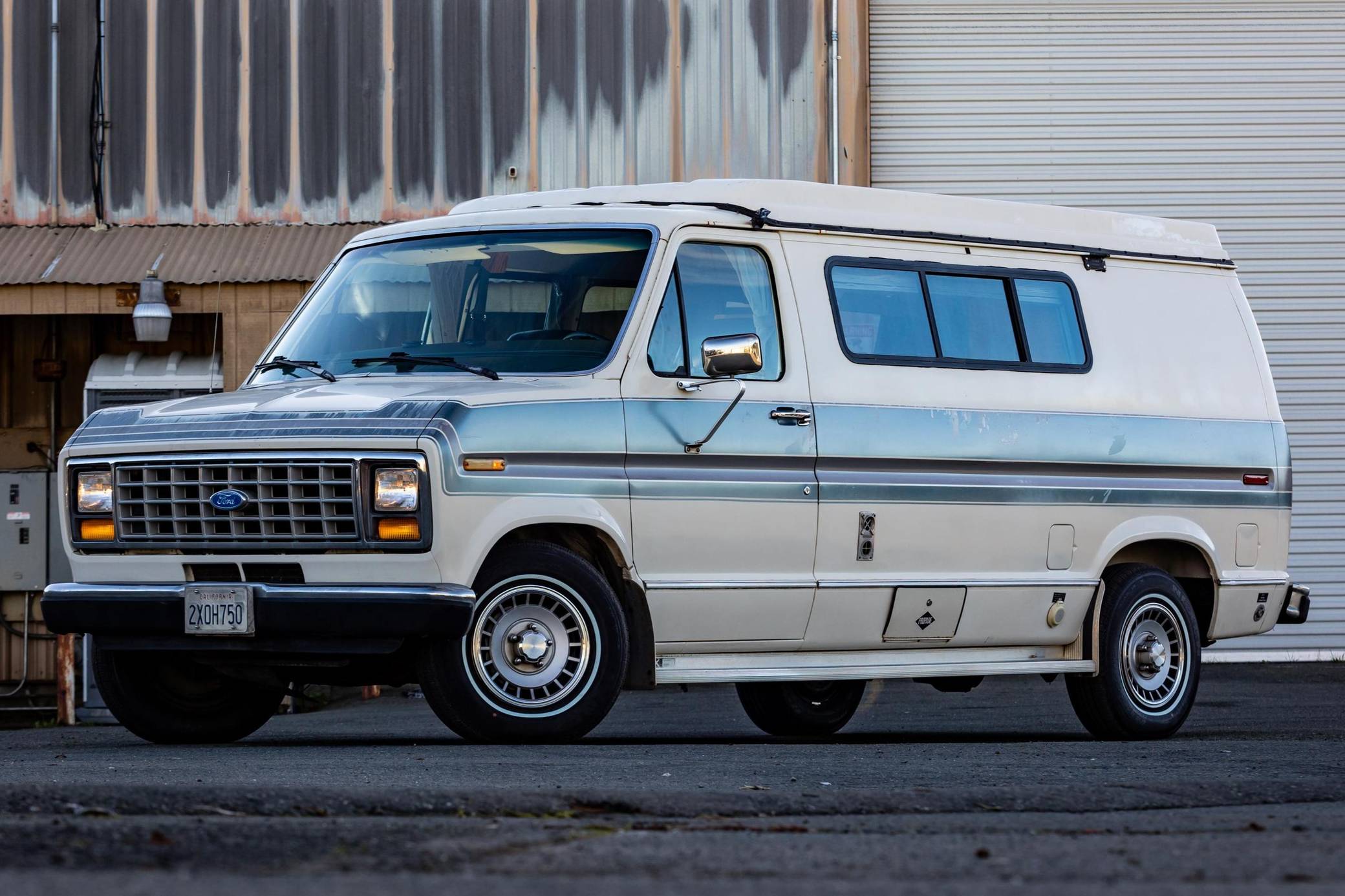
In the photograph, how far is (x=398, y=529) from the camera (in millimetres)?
7660

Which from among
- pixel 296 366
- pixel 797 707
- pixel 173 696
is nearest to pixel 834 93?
pixel 797 707

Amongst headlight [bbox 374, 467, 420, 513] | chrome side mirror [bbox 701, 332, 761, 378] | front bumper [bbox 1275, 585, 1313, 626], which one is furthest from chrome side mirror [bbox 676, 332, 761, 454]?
front bumper [bbox 1275, 585, 1313, 626]

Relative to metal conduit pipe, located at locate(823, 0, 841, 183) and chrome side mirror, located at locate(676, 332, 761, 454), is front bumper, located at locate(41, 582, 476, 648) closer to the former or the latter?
chrome side mirror, located at locate(676, 332, 761, 454)

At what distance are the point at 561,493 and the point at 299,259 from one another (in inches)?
380

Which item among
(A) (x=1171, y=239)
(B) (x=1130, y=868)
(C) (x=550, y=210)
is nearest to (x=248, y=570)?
(C) (x=550, y=210)

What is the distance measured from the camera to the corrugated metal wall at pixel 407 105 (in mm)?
17656

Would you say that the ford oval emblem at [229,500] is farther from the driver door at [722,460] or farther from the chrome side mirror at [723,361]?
the chrome side mirror at [723,361]

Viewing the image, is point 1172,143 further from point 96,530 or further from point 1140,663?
point 96,530

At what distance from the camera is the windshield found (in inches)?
331

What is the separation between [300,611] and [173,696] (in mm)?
1421

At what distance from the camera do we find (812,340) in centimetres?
890

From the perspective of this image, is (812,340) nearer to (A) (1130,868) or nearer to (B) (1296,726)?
(B) (1296,726)

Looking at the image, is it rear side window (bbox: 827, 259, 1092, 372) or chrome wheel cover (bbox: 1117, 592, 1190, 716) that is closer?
rear side window (bbox: 827, 259, 1092, 372)

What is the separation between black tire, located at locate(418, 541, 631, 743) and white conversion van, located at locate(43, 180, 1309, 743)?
0.4 inches
